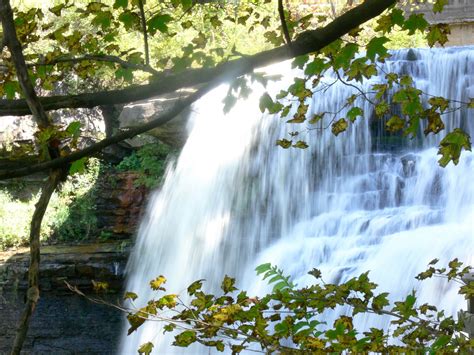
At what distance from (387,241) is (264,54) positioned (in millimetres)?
6200

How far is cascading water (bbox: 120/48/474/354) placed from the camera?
8.73 m

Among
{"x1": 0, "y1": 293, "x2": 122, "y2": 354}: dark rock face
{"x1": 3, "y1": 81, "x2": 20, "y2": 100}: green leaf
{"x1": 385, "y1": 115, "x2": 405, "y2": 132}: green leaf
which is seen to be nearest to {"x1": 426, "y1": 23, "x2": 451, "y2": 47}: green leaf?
{"x1": 385, "y1": 115, "x2": 405, "y2": 132}: green leaf

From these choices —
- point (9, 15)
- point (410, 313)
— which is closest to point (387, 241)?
point (410, 313)

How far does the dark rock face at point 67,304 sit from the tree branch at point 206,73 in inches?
359

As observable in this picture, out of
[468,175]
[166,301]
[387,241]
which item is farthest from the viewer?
[468,175]

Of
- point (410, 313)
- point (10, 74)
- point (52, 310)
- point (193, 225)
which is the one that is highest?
point (10, 74)

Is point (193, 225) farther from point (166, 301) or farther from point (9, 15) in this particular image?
point (9, 15)

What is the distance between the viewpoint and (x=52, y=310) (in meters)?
11.6

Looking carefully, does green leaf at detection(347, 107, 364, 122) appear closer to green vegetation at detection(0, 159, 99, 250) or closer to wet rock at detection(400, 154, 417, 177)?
wet rock at detection(400, 154, 417, 177)

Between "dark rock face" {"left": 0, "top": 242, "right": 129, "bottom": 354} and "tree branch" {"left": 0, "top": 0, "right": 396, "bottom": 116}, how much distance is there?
29.9 feet

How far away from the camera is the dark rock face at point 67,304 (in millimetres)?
11242

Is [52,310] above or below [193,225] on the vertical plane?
below

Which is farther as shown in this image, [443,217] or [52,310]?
[52,310]

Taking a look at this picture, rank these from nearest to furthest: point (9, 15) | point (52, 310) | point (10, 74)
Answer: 1. point (9, 15)
2. point (10, 74)
3. point (52, 310)
